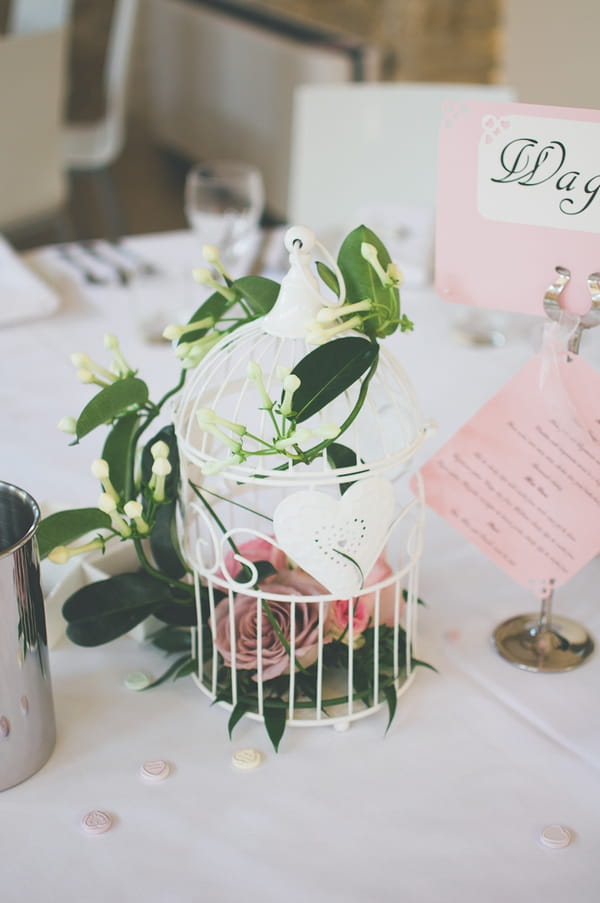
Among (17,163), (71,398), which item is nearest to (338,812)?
(71,398)

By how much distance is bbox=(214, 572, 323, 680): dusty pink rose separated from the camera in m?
0.73

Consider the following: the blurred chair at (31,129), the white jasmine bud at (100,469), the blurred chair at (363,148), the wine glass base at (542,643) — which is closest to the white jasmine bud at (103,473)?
the white jasmine bud at (100,469)

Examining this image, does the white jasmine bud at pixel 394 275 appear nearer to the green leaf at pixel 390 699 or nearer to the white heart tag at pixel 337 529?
the white heart tag at pixel 337 529

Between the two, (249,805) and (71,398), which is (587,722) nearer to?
(249,805)

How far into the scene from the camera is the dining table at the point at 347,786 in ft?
2.07

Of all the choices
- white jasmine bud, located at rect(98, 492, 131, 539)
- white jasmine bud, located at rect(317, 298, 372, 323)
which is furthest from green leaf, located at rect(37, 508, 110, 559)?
white jasmine bud, located at rect(317, 298, 372, 323)

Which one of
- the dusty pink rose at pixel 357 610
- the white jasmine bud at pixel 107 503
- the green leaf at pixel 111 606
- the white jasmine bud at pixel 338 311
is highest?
the white jasmine bud at pixel 338 311

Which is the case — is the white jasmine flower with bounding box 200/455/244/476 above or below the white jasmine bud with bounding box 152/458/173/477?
above

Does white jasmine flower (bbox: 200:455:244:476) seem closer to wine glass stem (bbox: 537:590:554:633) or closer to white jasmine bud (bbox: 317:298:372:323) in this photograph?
white jasmine bud (bbox: 317:298:372:323)

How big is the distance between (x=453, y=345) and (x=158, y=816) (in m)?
0.90

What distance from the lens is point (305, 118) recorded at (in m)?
2.03

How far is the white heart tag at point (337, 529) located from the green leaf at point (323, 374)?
0.20 ft

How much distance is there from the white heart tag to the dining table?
0.11m

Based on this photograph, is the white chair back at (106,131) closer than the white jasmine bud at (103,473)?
No
